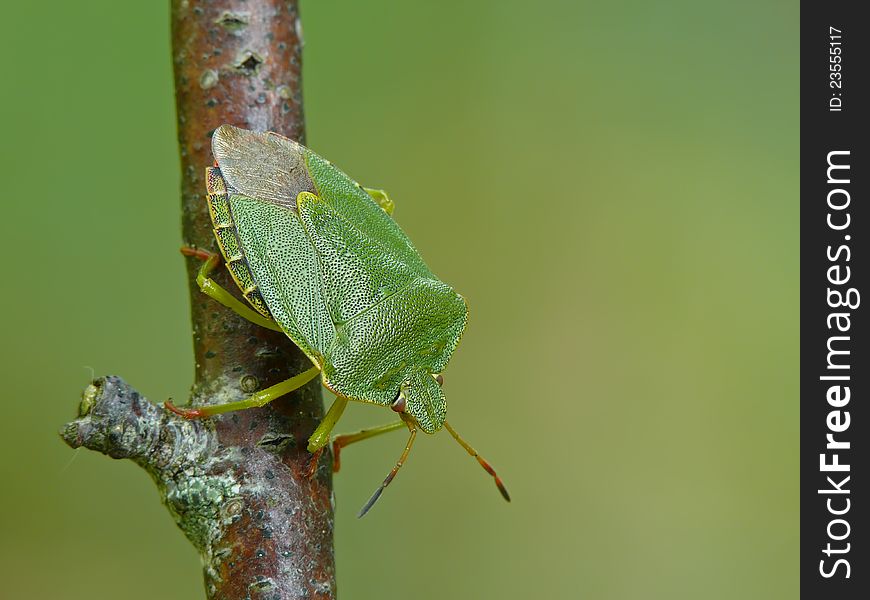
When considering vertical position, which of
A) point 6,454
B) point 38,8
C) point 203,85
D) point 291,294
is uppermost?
point 38,8

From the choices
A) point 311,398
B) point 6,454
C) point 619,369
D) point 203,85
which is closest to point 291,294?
point 311,398

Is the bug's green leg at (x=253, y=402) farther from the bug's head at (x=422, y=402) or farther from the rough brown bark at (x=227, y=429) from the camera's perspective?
the bug's head at (x=422, y=402)

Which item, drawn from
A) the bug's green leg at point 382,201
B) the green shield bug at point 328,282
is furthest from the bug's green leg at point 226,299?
the bug's green leg at point 382,201

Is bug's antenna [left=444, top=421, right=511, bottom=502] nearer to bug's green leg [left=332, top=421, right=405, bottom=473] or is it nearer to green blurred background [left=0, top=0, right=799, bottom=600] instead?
bug's green leg [left=332, top=421, right=405, bottom=473]

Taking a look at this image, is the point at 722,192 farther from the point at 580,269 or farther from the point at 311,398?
the point at 311,398

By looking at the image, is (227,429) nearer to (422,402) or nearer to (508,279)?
(422,402)
